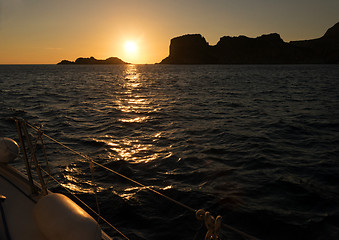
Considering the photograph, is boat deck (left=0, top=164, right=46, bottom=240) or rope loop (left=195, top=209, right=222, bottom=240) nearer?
rope loop (left=195, top=209, right=222, bottom=240)

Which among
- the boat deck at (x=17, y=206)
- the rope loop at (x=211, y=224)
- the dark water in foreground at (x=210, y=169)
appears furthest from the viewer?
the dark water in foreground at (x=210, y=169)

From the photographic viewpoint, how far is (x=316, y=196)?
673 centimetres

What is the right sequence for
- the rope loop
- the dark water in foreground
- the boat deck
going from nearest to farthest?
the rope loop, the boat deck, the dark water in foreground

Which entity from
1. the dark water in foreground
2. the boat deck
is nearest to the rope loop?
the boat deck

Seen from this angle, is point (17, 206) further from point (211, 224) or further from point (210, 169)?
point (210, 169)

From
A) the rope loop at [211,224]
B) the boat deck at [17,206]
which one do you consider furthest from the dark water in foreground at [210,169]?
the rope loop at [211,224]

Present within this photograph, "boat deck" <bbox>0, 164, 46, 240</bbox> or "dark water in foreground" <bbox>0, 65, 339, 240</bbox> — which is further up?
"boat deck" <bbox>0, 164, 46, 240</bbox>

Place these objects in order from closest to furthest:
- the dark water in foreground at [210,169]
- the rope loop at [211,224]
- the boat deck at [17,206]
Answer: the rope loop at [211,224], the boat deck at [17,206], the dark water in foreground at [210,169]

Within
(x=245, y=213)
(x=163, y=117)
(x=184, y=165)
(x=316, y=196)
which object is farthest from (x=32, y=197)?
(x=163, y=117)

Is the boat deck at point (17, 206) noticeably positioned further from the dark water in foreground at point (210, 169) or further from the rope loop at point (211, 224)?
the rope loop at point (211, 224)

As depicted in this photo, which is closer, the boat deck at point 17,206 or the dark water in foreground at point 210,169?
the boat deck at point 17,206

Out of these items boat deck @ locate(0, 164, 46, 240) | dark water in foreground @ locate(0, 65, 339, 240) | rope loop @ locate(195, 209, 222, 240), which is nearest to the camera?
rope loop @ locate(195, 209, 222, 240)

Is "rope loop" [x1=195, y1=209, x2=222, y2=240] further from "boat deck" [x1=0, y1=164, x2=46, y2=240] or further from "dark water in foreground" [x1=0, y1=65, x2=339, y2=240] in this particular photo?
"dark water in foreground" [x1=0, y1=65, x2=339, y2=240]

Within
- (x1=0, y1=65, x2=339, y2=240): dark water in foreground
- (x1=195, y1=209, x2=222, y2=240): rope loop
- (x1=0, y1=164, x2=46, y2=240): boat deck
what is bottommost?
(x1=0, y1=65, x2=339, y2=240): dark water in foreground
